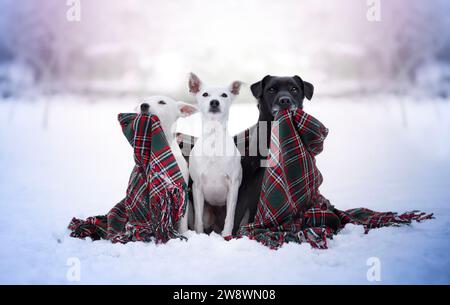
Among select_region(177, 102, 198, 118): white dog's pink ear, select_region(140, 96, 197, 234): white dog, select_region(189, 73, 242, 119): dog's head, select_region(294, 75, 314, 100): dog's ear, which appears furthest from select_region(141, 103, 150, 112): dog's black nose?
select_region(294, 75, 314, 100): dog's ear

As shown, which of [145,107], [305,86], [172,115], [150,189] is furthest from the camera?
[305,86]

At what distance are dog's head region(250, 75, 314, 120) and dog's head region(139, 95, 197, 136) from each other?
514mm

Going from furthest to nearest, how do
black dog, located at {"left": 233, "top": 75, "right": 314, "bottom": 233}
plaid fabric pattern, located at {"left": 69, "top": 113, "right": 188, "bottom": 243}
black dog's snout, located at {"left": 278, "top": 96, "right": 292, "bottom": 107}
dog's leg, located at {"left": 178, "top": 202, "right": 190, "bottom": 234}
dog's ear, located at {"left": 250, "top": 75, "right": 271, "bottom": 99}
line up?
dog's ear, located at {"left": 250, "top": 75, "right": 271, "bottom": 99}
black dog, located at {"left": 233, "top": 75, "right": 314, "bottom": 233}
black dog's snout, located at {"left": 278, "top": 96, "right": 292, "bottom": 107}
dog's leg, located at {"left": 178, "top": 202, "right": 190, "bottom": 234}
plaid fabric pattern, located at {"left": 69, "top": 113, "right": 188, "bottom": 243}

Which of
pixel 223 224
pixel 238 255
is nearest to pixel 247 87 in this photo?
pixel 223 224

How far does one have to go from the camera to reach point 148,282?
2.62m

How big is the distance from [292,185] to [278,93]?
0.69 meters

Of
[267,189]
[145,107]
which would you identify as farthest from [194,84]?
[267,189]

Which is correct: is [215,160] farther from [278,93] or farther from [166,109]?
[278,93]

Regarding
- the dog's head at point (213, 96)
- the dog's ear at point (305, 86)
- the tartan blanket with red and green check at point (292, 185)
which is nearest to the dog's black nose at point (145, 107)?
the dog's head at point (213, 96)

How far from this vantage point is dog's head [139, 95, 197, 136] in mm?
3521

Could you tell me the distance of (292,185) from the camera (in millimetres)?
3404

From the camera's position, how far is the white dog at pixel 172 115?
11.5 feet

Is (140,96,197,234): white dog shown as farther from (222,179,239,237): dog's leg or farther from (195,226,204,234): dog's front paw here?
(222,179,239,237): dog's leg

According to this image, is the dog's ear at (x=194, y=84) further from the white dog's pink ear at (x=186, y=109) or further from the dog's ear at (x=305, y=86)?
the dog's ear at (x=305, y=86)
